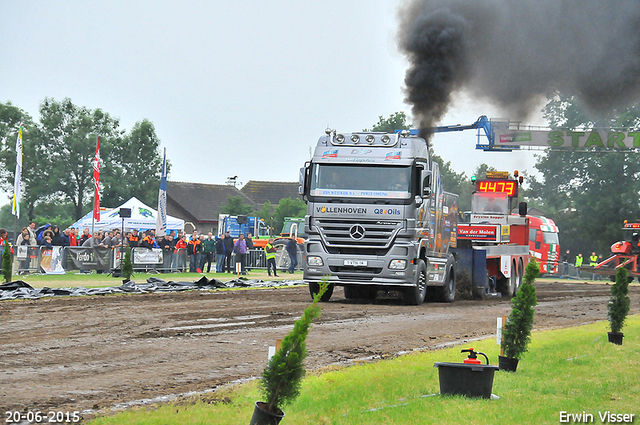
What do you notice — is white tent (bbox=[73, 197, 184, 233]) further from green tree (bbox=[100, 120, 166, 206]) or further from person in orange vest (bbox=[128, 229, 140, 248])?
green tree (bbox=[100, 120, 166, 206])

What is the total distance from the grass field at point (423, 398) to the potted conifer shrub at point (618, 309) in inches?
83.1

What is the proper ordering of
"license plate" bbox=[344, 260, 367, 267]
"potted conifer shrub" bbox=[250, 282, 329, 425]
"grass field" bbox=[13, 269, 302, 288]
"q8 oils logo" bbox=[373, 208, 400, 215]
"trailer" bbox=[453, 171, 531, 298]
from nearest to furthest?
"potted conifer shrub" bbox=[250, 282, 329, 425] < "q8 oils logo" bbox=[373, 208, 400, 215] < "license plate" bbox=[344, 260, 367, 267] < "grass field" bbox=[13, 269, 302, 288] < "trailer" bbox=[453, 171, 531, 298]

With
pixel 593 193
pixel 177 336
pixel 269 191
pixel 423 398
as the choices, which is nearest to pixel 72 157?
pixel 269 191

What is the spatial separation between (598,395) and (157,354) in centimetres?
527

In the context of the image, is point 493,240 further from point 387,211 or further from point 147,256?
point 147,256

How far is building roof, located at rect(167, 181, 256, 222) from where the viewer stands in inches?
3211

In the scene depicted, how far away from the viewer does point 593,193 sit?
63.4 m

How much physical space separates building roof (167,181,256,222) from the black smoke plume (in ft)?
189

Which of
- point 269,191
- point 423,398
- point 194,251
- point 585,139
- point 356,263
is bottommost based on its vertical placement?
point 423,398

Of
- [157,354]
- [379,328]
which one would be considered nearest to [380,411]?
[157,354]

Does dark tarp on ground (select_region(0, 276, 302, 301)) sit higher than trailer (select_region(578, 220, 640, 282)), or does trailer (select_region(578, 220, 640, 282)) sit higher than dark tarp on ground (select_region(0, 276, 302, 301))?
trailer (select_region(578, 220, 640, 282))

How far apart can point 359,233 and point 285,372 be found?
12.9m

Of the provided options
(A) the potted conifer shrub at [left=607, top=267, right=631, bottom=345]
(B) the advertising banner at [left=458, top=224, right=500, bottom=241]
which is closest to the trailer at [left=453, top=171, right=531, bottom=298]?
(B) the advertising banner at [left=458, top=224, right=500, bottom=241]

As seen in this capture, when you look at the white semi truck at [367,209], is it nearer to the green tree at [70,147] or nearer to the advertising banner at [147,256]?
the advertising banner at [147,256]
